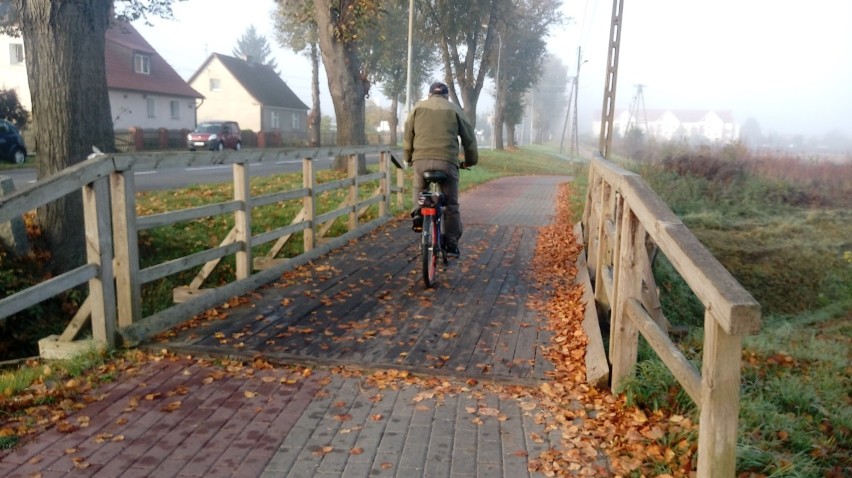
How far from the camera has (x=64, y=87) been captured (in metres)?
7.55

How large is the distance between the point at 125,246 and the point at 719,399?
13.6ft

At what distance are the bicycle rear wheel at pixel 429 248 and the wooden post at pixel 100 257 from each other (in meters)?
3.00

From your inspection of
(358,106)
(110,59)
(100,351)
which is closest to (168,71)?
(110,59)

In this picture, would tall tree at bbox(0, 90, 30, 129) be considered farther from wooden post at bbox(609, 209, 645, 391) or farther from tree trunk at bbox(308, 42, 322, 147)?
wooden post at bbox(609, 209, 645, 391)

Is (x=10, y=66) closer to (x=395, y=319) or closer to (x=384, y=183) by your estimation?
(x=384, y=183)

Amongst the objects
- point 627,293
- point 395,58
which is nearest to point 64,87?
point 627,293

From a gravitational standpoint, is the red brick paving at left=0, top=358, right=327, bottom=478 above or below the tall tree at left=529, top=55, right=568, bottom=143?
below

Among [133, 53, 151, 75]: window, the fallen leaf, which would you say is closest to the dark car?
the fallen leaf

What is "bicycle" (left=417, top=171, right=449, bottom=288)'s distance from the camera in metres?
7.33

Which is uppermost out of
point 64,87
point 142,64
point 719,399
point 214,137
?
point 142,64

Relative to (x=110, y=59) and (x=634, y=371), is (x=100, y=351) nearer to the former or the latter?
(x=634, y=371)

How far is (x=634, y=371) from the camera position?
4.53 meters

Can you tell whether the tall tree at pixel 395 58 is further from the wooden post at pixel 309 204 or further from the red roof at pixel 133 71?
the wooden post at pixel 309 204

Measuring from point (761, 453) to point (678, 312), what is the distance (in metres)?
7.75
